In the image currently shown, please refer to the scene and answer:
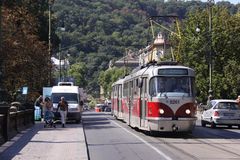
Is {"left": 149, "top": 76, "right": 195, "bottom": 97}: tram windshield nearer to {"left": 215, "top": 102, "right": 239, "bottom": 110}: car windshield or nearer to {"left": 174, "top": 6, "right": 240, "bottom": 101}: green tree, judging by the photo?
{"left": 215, "top": 102, "right": 239, "bottom": 110}: car windshield

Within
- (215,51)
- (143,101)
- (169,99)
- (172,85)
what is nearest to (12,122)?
(143,101)

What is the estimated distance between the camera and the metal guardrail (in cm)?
2191

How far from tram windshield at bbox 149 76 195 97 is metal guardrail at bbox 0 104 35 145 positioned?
6311 mm

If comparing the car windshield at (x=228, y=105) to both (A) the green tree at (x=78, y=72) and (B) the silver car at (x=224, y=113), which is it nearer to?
(B) the silver car at (x=224, y=113)

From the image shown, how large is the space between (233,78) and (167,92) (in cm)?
3837

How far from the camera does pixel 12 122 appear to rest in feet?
86.4

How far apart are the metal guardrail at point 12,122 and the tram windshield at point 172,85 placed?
6.31m

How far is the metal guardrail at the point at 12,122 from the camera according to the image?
21.9 m

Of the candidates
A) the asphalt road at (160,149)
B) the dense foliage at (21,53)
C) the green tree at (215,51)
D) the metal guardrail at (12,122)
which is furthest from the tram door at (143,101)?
the green tree at (215,51)

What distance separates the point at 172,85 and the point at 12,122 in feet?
24.5

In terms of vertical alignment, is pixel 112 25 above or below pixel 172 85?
above

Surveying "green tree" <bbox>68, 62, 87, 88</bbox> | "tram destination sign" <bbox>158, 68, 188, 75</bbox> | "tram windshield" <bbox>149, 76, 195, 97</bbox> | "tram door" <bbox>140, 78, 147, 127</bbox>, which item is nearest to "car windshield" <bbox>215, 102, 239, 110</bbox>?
"tram door" <bbox>140, 78, 147, 127</bbox>

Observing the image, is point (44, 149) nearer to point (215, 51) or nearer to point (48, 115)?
point (48, 115)

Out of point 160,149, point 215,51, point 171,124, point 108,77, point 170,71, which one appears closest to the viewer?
point 160,149
